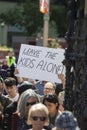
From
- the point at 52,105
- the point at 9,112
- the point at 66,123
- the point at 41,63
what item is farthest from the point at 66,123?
the point at 41,63

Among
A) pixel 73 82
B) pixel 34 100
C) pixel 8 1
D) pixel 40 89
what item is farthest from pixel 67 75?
pixel 8 1

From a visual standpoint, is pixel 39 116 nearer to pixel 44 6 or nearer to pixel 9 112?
pixel 9 112

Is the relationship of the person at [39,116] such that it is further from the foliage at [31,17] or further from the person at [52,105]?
the foliage at [31,17]

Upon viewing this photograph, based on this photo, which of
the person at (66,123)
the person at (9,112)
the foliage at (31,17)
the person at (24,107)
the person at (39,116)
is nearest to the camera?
the person at (66,123)

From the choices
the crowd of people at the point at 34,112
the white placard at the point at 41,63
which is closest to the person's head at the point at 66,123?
the crowd of people at the point at 34,112

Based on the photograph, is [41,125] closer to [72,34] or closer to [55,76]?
[72,34]

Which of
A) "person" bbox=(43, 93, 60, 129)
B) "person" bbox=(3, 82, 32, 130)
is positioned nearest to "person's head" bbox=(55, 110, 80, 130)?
"person" bbox=(43, 93, 60, 129)

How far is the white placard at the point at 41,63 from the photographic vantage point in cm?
981

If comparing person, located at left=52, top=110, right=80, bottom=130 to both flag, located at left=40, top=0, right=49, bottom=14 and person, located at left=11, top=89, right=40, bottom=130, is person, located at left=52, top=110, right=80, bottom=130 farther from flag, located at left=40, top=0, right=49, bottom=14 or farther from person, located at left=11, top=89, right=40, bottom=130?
flag, located at left=40, top=0, right=49, bottom=14

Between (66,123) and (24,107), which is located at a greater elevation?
(66,123)

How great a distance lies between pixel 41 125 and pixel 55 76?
4334 mm

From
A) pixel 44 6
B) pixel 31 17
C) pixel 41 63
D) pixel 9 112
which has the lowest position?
pixel 31 17

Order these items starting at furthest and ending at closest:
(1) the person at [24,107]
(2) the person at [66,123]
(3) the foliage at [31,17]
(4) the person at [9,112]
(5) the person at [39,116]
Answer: (3) the foliage at [31,17]
(4) the person at [9,112]
(1) the person at [24,107]
(5) the person at [39,116]
(2) the person at [66,123]

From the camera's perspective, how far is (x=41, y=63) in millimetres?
10391
